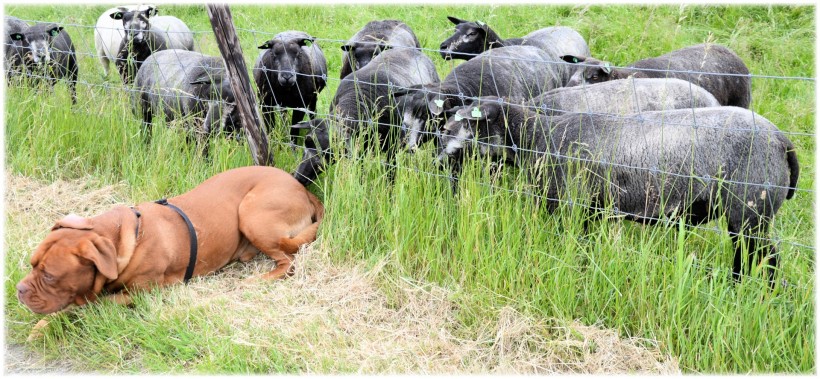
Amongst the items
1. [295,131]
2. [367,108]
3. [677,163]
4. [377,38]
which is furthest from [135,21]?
[677,163]

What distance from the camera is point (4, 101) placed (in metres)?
7.11

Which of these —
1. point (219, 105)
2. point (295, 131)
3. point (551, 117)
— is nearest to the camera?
point (551, 117)

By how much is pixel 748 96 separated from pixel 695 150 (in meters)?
3.46

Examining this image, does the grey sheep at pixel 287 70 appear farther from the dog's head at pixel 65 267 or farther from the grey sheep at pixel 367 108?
the dog's head at pixel 65 267

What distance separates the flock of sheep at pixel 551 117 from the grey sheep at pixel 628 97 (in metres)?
0.01

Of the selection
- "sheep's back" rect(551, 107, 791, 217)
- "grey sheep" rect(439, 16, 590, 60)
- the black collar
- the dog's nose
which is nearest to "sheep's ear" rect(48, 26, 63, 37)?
"grey sheep" rect(439, 16, 590, 60)

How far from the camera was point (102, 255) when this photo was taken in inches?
172

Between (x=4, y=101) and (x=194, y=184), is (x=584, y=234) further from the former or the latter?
(x=4, y=101)

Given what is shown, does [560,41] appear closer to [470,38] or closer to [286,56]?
[470,38]

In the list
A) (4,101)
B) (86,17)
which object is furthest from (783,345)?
(86,17)

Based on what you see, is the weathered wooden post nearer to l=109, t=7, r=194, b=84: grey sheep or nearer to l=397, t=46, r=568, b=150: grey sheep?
l=397, t=46, r=568, b=150: grey sheep

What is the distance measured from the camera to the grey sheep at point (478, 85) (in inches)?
234

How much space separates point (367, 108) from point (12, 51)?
17.7 feet

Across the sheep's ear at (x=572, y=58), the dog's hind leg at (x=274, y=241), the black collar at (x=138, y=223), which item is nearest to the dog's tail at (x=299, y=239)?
the dog's hind leg at (x=274, y=241)
